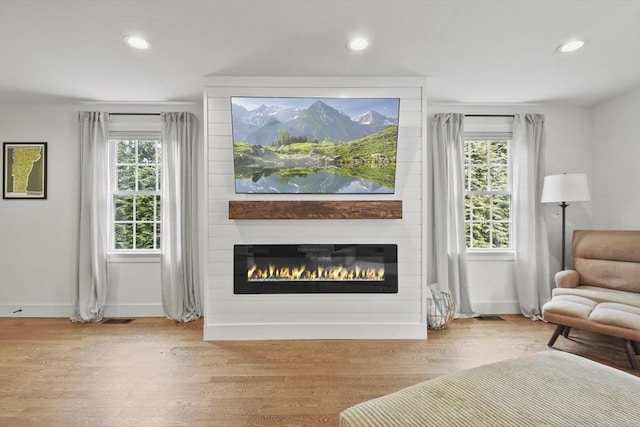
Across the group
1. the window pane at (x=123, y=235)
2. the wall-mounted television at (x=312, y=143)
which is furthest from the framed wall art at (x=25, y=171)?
the wall-mounted television at (x=312, y=143)

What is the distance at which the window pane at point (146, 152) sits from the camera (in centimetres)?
375

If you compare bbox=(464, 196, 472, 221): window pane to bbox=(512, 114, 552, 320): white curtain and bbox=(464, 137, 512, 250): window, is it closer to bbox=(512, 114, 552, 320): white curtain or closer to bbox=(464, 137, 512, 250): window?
bbox=(464, 137, 512, 250): window

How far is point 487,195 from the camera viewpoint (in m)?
3.80

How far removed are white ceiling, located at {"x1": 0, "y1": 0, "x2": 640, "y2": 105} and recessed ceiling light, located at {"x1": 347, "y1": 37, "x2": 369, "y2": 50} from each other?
0.06 metres

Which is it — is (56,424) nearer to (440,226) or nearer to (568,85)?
(440,226)

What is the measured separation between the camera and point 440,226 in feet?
11.6

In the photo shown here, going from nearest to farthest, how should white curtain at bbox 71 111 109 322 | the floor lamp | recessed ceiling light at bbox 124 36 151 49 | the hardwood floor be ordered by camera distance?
the hardwood floor, recessed ceiling light at bbox 124 36 151 49, the floor lamp, white curtain at bbox 71 111 109 322

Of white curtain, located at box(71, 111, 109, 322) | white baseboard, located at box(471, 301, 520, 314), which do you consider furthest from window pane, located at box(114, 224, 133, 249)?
white baseboard, located at box(471, 301, 520, 314)

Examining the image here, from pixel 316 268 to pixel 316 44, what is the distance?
1945mm

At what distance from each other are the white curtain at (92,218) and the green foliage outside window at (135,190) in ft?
0.52

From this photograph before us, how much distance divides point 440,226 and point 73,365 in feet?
11.9

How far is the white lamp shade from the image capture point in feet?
10.4

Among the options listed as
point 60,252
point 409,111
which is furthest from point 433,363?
point 60,252

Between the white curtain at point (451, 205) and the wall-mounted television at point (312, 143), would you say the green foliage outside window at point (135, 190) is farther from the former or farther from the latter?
the white curtain at point (451, 205)
